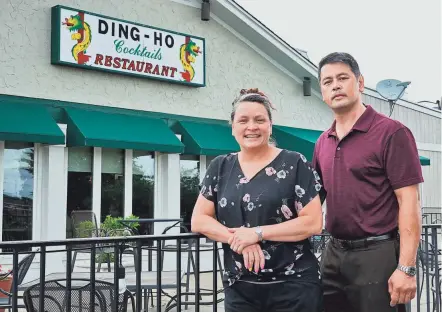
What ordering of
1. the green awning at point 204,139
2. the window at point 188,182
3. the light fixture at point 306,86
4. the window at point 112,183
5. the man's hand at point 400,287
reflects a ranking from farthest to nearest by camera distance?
the light fixture at point 306,86 < the window at point 188,182 < the green awning at point 204,139 < the window at point 112,183 < the man's hand at point 400,287

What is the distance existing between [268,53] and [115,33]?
14.9 ft

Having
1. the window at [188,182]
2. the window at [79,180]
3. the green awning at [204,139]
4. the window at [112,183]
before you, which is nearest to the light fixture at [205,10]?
the green awning at [204,139]

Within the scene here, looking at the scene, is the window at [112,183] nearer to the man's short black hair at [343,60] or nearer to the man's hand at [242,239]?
the man's short black hair at [343,60]

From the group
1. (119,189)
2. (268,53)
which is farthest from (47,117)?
(268,53)

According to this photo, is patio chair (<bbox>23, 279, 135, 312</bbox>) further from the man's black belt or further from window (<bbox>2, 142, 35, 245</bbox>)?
window (<bbox>2, 142, 35, 245</bbox>)

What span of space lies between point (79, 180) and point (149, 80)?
2538 millimetres

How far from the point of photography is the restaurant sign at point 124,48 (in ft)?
35.5

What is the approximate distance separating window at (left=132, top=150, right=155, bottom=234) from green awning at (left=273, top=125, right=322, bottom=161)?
3.18m

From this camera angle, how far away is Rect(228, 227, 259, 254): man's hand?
285cm

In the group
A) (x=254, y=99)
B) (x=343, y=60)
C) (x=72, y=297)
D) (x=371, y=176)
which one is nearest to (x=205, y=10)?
(x=72, y=297)

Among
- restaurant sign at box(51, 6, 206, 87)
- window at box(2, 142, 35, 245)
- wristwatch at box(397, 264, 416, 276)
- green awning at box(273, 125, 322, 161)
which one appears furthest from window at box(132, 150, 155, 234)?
wristwatch at box(397, 264, 416, 276)

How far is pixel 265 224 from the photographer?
2926mm

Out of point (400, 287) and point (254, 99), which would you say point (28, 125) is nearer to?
point (254, 99)

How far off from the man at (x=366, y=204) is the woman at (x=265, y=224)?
236 millimetres
